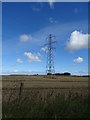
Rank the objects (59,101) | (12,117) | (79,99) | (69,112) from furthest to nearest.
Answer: (79,99)
(59,101)
(69,112)
(12,117)

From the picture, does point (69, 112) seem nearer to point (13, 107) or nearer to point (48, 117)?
point (48, 117)

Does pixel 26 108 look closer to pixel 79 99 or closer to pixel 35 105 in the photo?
pixel 35 105

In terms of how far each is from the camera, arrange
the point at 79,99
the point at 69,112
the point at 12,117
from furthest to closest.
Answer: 1. the point at 79,99
2. the point at 69,112
3. the point at 12,117

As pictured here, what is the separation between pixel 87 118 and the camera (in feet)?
29.0

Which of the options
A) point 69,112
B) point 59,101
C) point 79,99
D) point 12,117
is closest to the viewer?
point 12,117

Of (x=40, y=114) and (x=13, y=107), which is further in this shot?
(x=13, y=107)

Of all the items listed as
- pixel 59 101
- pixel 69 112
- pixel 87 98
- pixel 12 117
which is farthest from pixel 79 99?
pixel 12 117

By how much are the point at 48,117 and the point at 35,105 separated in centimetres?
144

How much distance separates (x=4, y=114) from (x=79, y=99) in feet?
13.7

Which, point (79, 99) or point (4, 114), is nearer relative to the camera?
point (4, 114)

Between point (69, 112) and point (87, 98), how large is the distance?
2691 millimetres

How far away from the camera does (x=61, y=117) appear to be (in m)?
8.73

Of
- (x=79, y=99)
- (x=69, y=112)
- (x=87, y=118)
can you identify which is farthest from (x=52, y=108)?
(x=79, y=99)

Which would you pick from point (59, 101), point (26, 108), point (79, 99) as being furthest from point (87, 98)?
point (26, 108)
